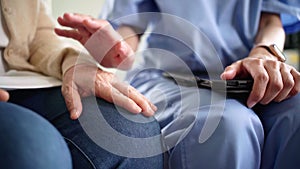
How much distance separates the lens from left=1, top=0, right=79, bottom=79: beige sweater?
640mm

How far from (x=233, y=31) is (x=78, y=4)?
0.44 meters

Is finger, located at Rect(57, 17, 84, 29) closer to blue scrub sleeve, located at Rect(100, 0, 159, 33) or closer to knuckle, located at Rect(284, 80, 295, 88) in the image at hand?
blue scrub sleeve, located at Rect(100, 0, 159, 33)

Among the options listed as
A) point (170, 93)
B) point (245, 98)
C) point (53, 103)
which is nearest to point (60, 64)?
point (53, 103)

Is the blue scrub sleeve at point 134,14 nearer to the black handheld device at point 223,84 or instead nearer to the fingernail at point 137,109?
the black handheld device at point 223,84

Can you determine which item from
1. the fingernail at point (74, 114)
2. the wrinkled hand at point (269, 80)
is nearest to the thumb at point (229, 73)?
the wrinkled hand at point (269, 80)

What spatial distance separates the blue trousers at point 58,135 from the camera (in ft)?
1.33

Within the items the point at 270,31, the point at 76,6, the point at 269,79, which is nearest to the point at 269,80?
the point at 269,79

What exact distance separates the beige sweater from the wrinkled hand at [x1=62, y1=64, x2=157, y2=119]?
0.03 m

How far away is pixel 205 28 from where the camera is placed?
0.73 meters

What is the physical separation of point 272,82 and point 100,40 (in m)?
0.26

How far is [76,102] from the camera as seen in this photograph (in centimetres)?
55

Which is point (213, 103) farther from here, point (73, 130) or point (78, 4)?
point (78, 4)

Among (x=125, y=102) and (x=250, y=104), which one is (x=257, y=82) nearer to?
(x=250, y=104)

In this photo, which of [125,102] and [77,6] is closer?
[125,102]
